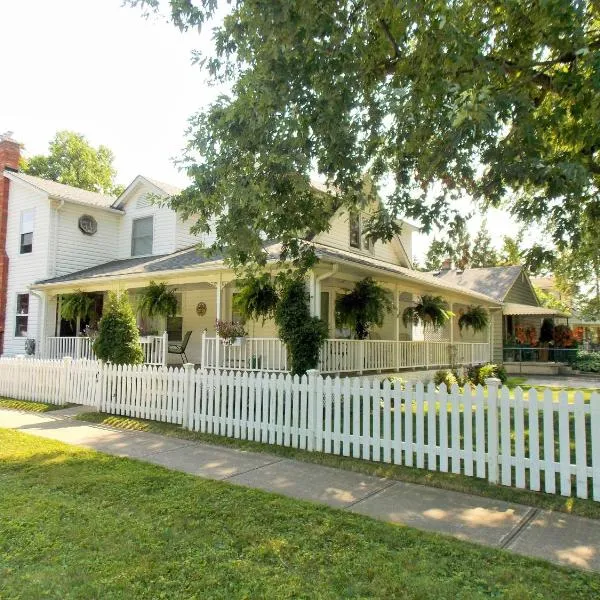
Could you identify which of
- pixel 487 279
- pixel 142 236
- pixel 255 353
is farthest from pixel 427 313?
pixel 487 279

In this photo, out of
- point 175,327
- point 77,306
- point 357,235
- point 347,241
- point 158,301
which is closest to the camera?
point 158,301

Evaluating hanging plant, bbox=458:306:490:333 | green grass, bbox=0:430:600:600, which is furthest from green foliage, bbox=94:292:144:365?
hanging plant, bbox=458:306:490:333

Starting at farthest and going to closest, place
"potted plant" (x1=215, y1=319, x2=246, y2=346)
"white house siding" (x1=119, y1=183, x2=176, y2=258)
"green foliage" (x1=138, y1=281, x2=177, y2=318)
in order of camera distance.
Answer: "white house siding" (x1=119, y1=183, x2=176, y2=258)
"green foliage" (x1=138, y1=281, x2=177, y2=318)
"potted plant" (x1=215, y1=319, x2=246, y2=346)

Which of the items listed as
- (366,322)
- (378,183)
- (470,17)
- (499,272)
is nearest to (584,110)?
(470,17)

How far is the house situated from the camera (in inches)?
593

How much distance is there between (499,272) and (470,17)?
2337 centimetres

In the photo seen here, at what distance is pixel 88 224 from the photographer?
62.6 feet

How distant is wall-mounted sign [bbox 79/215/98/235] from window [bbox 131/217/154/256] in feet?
4.58

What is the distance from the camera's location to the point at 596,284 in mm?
40750

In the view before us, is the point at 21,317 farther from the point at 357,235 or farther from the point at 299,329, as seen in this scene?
the point at 299,329

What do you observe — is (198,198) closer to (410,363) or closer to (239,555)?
(239,555)

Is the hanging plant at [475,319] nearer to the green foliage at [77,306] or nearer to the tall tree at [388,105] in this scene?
the tall tree at [388,105]

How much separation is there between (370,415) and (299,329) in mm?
3193

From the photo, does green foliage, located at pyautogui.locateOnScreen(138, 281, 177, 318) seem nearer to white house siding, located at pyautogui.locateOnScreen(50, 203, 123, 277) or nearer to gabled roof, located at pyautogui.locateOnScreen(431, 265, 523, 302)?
white house siding, located at pyautogui.locateOnScreen(50, 203, 123, 277)
